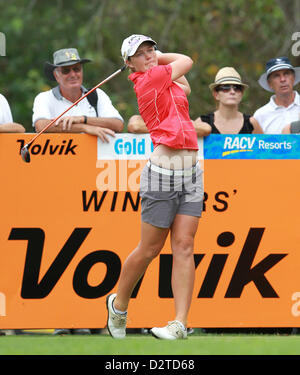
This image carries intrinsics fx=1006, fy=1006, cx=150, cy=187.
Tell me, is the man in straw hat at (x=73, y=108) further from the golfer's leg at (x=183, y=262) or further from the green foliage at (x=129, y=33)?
the green foliage at (x=129, y=33)

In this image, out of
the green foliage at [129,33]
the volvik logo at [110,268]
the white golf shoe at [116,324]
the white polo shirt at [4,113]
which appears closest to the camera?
the white golf shoe at [116,324]

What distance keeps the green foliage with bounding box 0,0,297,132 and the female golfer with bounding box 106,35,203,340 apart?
7.83 m

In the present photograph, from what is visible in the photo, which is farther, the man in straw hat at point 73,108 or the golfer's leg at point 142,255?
the man in straw hat at point 73,108

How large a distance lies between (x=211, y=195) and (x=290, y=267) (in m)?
0.88

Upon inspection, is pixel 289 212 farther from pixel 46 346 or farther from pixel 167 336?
pixel 46 346

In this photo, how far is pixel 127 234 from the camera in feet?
27.1

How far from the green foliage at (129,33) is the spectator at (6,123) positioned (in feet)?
22.4

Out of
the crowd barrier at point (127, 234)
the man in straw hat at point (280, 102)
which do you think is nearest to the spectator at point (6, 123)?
the crowd barrier at point (127, 234)

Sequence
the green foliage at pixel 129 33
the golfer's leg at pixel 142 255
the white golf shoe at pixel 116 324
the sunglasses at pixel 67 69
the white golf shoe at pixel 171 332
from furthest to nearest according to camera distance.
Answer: the green foliage at pixel 129 33, the sunglasses at pixel 67 69, the white golf shoe at pixel 116 324, the golfer's leg at pixel 142 255, the white golf shoe at pixel 171 332

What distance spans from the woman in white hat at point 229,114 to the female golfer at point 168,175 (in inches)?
58.7

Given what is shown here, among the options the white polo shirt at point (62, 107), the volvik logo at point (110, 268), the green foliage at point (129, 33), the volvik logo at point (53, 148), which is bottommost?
the volvik logo at point (110, 268)

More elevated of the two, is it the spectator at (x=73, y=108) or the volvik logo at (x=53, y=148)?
the spectator at (x=73, y=108)

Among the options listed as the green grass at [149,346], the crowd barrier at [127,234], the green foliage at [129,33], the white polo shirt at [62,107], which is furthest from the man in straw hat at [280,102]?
the green foliage at [129,33]

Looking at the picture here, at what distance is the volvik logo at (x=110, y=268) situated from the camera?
26.9 ft
